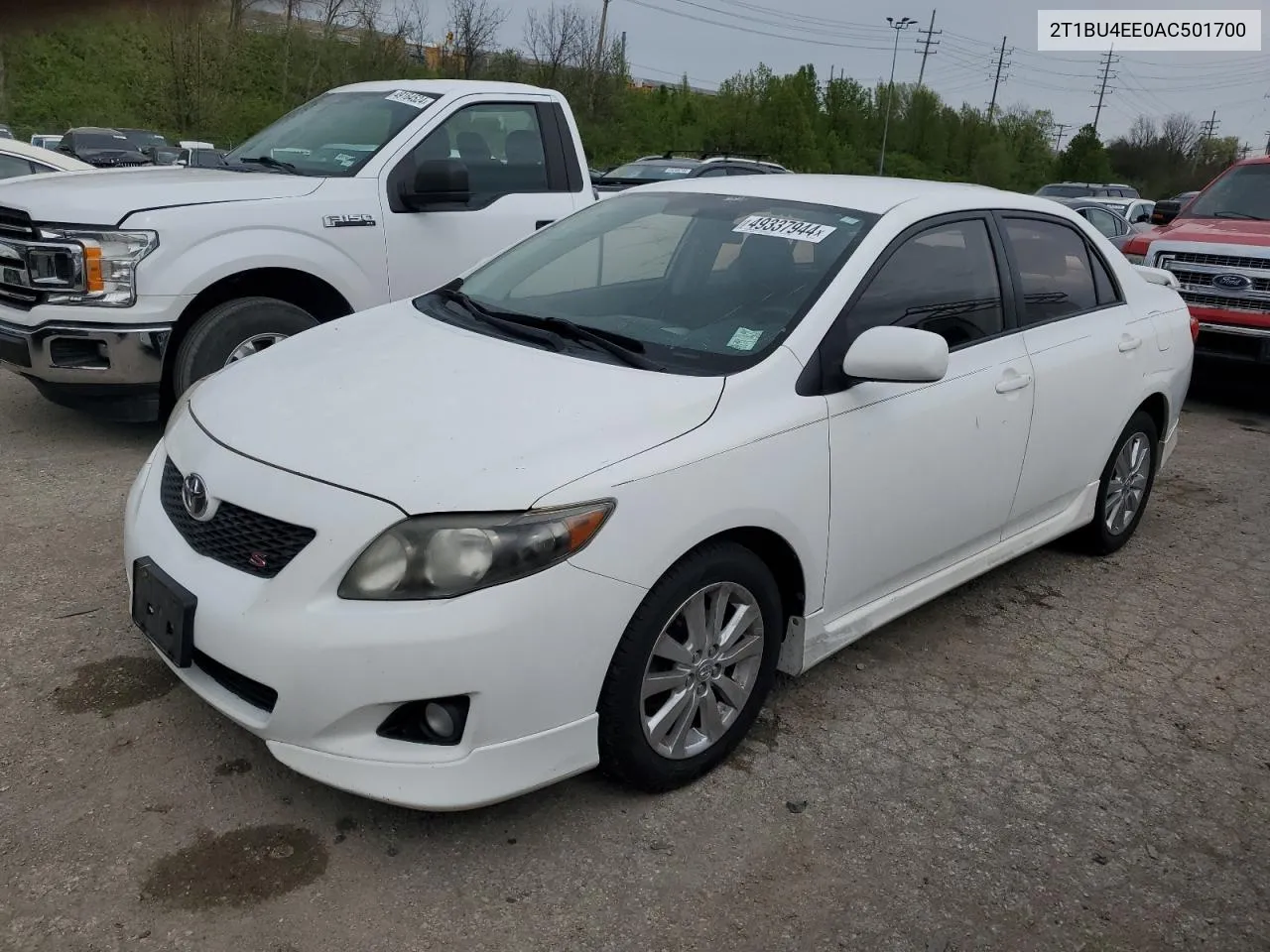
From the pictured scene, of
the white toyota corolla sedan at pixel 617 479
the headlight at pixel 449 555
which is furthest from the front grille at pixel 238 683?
the headlight at pixel 449 555

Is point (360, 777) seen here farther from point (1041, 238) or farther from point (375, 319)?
point (1041, 238)

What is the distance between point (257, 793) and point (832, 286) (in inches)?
85.5

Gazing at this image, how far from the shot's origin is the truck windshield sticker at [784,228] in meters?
3.51

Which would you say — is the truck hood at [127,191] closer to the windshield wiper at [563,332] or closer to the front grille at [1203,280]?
the windshield wiper at [563,332]

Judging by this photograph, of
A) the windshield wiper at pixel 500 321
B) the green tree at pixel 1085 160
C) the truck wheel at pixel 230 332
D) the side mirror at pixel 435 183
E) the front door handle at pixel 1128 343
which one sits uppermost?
the green tree at pixel 1085 160

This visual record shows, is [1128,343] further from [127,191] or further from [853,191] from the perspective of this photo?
[127,191]

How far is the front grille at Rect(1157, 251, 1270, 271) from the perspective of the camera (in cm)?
791

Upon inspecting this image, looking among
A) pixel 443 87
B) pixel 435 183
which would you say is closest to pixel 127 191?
pixel 435 183

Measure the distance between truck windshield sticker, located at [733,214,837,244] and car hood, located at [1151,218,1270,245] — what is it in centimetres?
604

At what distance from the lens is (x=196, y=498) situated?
280 centimetres

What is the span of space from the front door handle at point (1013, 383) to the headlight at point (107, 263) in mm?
3884

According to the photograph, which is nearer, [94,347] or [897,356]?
[897,356]

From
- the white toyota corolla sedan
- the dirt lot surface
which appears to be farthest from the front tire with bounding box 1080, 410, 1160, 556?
the dirt lot surface

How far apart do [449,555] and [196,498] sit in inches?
31.5
